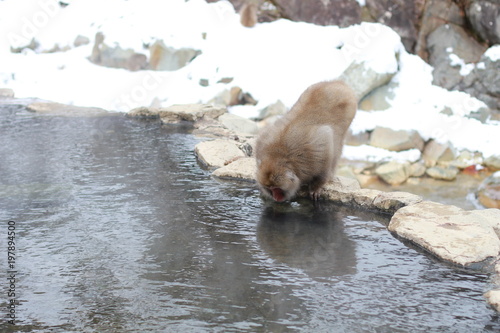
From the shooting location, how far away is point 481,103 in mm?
11656

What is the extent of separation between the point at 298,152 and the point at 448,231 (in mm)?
1032

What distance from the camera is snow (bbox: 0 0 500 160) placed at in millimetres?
10867

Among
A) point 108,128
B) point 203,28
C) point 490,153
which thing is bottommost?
point 490,153

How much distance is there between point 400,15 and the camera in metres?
12.7

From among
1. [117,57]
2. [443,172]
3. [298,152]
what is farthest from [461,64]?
[298,152]

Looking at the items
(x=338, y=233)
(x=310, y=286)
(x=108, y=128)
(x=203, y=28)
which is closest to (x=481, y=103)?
(x=203, y=28)

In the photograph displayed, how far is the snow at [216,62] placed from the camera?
1087 centimetres

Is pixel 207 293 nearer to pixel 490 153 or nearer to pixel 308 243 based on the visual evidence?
pixel 308 243

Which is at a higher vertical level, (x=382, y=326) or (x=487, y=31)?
(x=487, y=31)

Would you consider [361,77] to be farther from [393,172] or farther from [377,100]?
[393,172]

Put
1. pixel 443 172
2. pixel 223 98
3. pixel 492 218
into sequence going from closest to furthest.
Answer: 1. pixel 492 218
2. pixel 443 172
3. pixel 223 98

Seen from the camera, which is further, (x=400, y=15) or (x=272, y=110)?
(x=400, y=15)

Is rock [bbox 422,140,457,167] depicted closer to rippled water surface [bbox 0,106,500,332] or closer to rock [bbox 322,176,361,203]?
rock [bbox 322,176,361,203]

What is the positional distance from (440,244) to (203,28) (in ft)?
33.5
